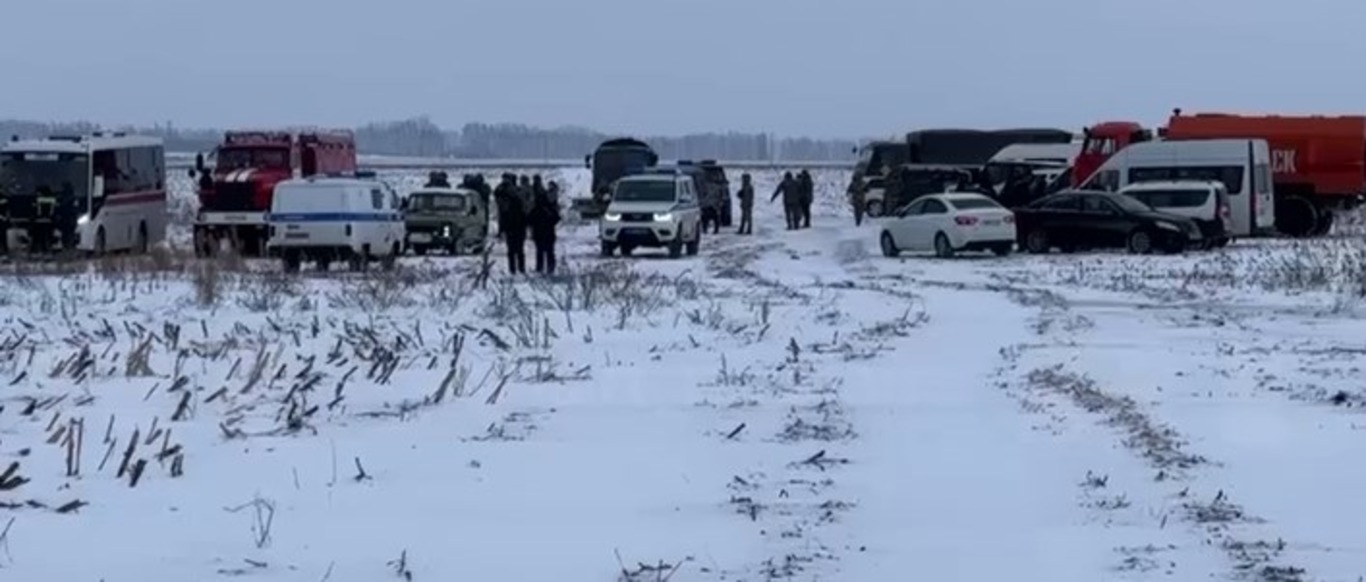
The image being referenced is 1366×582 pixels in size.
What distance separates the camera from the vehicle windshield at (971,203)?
41.6 meters

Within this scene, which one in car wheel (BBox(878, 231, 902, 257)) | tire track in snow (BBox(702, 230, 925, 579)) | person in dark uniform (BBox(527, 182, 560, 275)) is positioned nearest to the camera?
tire track in snow (BBox(702, 230, 925, 579))

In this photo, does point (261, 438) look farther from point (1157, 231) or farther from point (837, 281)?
point (1157, 231)

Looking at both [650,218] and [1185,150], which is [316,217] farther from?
[1185,150]

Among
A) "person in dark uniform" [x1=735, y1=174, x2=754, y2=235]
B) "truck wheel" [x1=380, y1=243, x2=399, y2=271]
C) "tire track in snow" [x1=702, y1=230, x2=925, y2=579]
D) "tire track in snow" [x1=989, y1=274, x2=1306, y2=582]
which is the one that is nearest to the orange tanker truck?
"person in dark uniform" [x1=735, y1=174, x2=754, y2=235]

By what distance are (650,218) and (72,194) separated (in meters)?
10.8

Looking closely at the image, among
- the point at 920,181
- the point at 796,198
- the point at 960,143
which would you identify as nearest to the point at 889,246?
the point at 920,181

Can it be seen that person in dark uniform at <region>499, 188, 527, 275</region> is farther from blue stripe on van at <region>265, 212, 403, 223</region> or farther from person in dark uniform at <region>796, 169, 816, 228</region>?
person in dark uniform at <region>796, 169, 816, 228</region>

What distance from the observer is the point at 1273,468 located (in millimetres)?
11695

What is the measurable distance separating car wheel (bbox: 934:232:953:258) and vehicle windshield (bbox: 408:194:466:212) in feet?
31.6

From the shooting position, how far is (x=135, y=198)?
141ft

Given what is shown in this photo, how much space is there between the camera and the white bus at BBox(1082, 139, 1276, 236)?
45.4 meters

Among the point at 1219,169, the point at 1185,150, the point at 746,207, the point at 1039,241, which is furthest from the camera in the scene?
the point at 746,207

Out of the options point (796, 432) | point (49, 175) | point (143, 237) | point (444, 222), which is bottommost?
point (796, 432)

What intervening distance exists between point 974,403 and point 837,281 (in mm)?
17745
